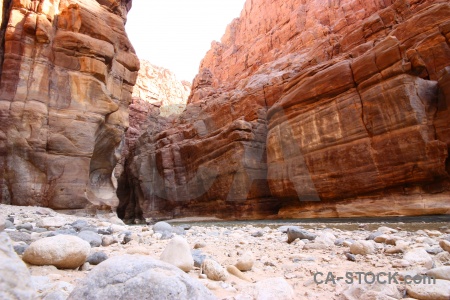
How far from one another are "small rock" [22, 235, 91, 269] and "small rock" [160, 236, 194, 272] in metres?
0.78

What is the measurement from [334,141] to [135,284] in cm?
1468

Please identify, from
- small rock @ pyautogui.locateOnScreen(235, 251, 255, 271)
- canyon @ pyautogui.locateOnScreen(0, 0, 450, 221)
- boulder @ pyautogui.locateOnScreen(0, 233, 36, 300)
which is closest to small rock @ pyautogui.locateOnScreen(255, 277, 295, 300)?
small rock @ pyautogui.locateOnScreen(235, 251, 255, 271)

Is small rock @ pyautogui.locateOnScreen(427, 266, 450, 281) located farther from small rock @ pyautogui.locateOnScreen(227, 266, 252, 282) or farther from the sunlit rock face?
the sunlit rock face

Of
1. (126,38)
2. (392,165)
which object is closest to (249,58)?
(126,38)

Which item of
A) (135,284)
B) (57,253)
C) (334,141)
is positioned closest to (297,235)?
(57,253)

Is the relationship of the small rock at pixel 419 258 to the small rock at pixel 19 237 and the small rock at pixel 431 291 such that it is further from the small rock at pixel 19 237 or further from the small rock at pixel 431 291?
the small rock at pixel 19 237

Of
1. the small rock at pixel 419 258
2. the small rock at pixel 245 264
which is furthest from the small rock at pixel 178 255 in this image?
the small rock at pixel 419 258

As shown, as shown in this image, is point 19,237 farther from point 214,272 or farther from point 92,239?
point 214,272

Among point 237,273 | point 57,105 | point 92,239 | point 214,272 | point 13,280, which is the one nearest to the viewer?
point 13,280

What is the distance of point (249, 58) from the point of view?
5062cm

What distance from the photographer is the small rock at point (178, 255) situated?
103 inches

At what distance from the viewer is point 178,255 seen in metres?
2.66

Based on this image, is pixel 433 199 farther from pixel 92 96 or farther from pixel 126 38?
pixel 126 38

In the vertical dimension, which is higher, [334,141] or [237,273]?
[334,141]
